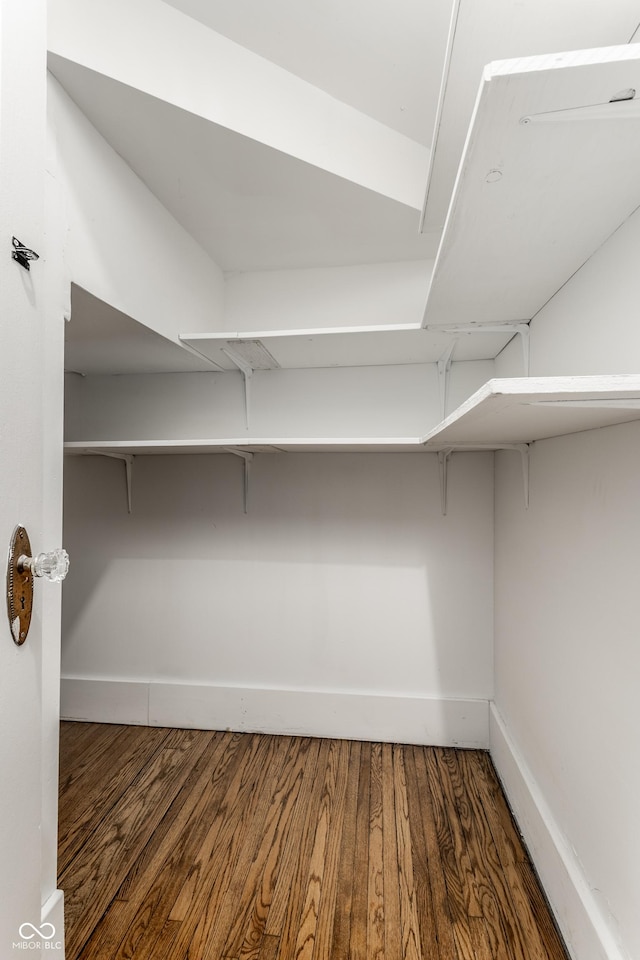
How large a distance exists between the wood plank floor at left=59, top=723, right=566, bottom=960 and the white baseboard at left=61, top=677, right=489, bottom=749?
8cm

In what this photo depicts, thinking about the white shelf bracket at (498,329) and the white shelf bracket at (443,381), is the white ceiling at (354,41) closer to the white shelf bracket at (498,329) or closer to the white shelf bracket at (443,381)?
the white shelf bracket at (498,329)

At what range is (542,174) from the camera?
0.93m

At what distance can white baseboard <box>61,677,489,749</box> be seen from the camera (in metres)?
2.32

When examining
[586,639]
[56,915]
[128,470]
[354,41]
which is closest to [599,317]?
[586,639]

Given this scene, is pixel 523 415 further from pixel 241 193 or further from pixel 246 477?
pixel 246 477

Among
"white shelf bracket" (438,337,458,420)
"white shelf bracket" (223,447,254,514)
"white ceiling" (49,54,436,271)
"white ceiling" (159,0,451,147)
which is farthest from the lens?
"white shelf bracket" (223,447,254,514)

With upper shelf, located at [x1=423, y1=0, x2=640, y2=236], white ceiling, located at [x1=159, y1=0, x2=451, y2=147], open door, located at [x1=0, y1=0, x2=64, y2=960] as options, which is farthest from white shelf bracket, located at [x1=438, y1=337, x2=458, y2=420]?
open door, located at [x1=0, y1=0, x2=64, y2=960]

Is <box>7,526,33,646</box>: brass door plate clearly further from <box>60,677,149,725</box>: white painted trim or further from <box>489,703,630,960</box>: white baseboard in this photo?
<box>60,677,149,725</box>: white painted trim

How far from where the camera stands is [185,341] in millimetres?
1976

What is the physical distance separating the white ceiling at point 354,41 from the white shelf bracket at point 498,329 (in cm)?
69

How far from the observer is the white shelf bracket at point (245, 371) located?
84.7 inches

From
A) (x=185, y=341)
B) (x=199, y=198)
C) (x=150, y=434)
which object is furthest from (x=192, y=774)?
(x=199, y=198)

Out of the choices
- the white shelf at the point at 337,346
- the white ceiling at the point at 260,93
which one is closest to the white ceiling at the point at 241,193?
the white ceiling at the point at 260,93

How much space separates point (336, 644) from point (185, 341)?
60.2 inches
